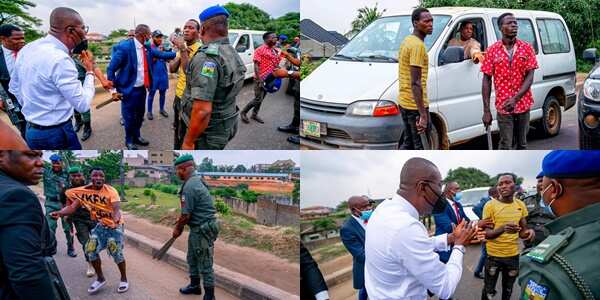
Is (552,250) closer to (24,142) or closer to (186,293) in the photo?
(186,293)

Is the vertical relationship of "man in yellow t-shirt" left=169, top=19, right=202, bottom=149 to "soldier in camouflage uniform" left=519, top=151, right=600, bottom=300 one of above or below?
above

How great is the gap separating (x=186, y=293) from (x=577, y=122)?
7.22ft

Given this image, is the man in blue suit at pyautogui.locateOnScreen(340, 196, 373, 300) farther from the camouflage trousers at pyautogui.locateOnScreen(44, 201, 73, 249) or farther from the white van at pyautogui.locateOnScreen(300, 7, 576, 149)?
the camouflage trousers at pyautogui.locateOnScreen(44, 201, 73, 249)

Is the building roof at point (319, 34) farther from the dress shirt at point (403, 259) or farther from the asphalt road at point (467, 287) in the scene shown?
the asphalt road at point (467, 287)

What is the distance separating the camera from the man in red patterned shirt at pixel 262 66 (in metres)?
2.41

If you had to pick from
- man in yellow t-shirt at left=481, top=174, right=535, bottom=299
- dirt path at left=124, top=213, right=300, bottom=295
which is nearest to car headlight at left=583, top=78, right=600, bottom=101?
man in yellow t-shirt at left=481, top=174, right=535, bottom=299

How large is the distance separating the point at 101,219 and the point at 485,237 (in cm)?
210

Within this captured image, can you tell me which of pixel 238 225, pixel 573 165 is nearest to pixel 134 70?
pixel 238 225

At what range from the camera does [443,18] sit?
2.36 meters

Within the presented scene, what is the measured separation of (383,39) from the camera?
2.41 m

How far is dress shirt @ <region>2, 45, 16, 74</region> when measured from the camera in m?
2.40

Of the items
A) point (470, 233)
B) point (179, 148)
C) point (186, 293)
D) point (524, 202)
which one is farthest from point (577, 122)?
point (186, 293)

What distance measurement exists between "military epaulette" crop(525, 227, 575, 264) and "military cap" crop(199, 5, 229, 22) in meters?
1.64

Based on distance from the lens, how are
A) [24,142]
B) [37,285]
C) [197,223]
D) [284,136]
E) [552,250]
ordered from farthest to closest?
[197,223] → [284,136] → [24,142] → [37,285] → [552,250]
